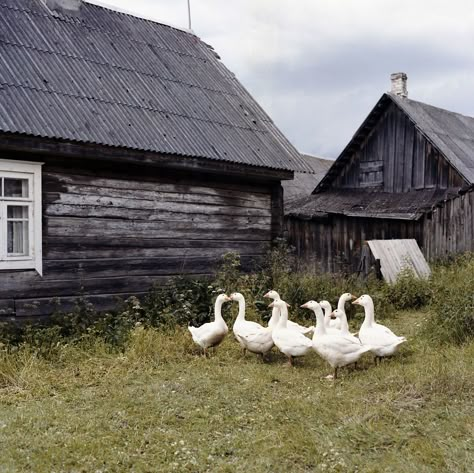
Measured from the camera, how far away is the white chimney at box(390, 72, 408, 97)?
2109 cm

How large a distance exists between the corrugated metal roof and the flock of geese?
17.0ft

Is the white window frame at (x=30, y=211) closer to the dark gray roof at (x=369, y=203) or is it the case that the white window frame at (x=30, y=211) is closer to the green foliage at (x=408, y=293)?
the green foliage at (x=408, y=293)

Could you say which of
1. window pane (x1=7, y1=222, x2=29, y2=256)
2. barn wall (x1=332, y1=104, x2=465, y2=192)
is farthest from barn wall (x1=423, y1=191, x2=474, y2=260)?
window pane (x1=7, y1=222, x2=29, y2=256)

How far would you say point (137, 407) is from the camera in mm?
5938

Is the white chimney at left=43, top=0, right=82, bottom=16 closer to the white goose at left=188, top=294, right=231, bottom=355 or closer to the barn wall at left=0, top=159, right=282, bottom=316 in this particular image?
the barn wall at left=0, top=159, right=282, bottom=316

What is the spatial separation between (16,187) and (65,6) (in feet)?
14.9

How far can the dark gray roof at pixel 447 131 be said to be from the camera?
56.4ft

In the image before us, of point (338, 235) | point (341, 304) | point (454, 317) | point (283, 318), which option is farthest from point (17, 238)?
point (338, 235)

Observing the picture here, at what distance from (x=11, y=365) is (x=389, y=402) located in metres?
4.17

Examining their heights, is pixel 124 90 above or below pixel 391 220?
above

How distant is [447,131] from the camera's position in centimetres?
1955

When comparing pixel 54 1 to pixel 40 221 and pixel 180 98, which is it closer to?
pixel 180 98

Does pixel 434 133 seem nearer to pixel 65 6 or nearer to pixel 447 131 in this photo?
pixel 447 131

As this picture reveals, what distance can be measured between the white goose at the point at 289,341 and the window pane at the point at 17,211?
3.76 meters
